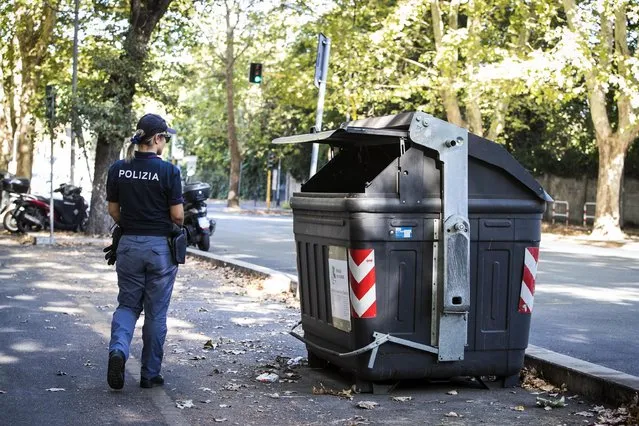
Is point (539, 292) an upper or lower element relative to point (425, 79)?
lower

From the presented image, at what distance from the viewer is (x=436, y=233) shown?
7.44 m

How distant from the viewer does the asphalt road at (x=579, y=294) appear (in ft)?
31.8

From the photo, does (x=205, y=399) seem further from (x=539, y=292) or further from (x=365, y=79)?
(x=365, y=79)

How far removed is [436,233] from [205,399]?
74.3 inches

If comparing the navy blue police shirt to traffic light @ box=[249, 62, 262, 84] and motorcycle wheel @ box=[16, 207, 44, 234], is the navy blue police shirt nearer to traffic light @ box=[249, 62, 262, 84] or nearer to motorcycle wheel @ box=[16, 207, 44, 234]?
motorcycle wheel @ box=[16, 207, 44, 234]

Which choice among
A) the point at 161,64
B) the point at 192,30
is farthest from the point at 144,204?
the point at 192,30

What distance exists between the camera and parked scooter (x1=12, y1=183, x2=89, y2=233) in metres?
24.4

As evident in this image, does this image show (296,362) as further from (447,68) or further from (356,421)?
(447,68)

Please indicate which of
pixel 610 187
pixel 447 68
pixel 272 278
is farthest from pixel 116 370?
pixel 610 187

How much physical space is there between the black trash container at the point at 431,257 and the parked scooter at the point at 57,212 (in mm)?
17681

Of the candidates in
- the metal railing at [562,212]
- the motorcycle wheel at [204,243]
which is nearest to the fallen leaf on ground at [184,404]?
the motorcycle wheel at [204,243]

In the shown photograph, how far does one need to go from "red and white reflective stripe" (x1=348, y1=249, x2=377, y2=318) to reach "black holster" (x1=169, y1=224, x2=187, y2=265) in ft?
3.79

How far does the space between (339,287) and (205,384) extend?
3.76 ft

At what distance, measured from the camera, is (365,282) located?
7289mm
